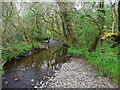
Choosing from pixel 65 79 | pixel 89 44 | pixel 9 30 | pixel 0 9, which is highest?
pixel 0 9

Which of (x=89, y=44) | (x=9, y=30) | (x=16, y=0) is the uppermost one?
(x=16, y=0)

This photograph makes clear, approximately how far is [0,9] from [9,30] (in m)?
2.35

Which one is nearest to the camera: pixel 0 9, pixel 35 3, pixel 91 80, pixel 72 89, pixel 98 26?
pixel 72 89

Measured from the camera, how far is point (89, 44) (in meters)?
12.8

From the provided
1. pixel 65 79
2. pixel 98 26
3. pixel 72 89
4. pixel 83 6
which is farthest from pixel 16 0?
pixel 72 89

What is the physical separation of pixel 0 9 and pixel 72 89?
9923 mm

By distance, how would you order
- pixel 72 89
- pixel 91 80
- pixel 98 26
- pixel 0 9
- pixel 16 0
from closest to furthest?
pixel 72 89 → pixel 91 80 → pixel 98 26 → pixel 0 9 → pixel 16 0

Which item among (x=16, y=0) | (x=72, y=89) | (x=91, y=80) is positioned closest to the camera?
(x=72, y=89)

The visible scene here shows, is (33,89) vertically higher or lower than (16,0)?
lower

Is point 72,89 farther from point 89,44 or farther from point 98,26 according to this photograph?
point 89,44

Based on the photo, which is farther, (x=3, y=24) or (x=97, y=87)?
(x=3, y=24)

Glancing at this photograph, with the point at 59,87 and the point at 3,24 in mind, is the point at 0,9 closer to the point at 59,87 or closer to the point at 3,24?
the point at 3,24

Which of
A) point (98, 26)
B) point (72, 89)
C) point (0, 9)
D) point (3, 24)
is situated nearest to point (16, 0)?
point (0, 9)

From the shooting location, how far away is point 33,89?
21.0 feet
